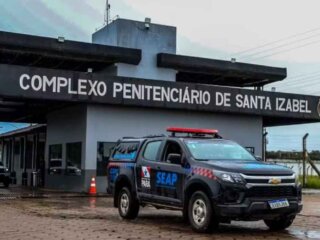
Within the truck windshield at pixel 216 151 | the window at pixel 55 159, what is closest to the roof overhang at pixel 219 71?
the window at pixel 55 159

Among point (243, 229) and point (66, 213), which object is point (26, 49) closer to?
point (66, 213)

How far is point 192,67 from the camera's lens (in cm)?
2947

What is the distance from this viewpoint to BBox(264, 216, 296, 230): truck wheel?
12.1 meters

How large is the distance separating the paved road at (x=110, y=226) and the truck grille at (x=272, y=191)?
2.57 ft

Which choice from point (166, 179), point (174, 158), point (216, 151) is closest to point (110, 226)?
point (166, 179)

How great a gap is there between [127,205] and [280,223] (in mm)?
3940

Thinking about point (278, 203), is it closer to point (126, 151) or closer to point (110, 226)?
point (110, 226)

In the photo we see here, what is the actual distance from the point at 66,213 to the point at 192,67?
600 inches

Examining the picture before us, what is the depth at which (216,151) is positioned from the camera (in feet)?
42.2

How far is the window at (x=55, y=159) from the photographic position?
29.2 m

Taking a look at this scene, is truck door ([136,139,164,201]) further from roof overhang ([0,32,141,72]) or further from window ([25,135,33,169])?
window ([25,135,33,169])

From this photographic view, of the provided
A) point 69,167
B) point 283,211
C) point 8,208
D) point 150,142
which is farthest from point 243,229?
point 69,167

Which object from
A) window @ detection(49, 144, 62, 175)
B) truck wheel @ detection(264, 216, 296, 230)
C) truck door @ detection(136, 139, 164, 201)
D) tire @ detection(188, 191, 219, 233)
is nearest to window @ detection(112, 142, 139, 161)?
truck door @ detection(136, 139, 164, 201)

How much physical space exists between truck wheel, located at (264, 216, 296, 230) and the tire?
145 centimetres
